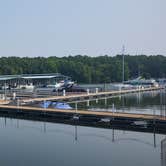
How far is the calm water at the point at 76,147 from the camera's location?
17469 mm

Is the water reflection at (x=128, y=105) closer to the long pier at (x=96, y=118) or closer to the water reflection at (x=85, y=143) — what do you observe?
the long pier at (x=96, y=118)

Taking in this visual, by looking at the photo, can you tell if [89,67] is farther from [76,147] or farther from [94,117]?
[76,147]

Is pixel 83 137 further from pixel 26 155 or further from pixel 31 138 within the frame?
pixel 26 155

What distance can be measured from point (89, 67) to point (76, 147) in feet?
253

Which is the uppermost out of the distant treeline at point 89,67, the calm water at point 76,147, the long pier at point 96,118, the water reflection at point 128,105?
the distant treeline at point 89,67

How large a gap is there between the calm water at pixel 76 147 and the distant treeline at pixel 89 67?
208 feet

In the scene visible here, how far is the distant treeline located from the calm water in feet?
208

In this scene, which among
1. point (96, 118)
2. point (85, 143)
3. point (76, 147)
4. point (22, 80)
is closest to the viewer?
point (76, 147)

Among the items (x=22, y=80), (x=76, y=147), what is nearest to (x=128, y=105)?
(x=76, y=147)

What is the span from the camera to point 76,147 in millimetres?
20234

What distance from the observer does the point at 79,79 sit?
314 ft

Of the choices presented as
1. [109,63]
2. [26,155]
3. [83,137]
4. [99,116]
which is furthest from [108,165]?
[109,63]

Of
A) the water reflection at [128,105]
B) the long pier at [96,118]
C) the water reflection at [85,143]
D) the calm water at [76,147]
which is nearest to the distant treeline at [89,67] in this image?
the water reflection at [128,105]

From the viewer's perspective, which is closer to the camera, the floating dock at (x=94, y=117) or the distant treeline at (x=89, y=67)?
the floating dock at (x=94, y=117)
